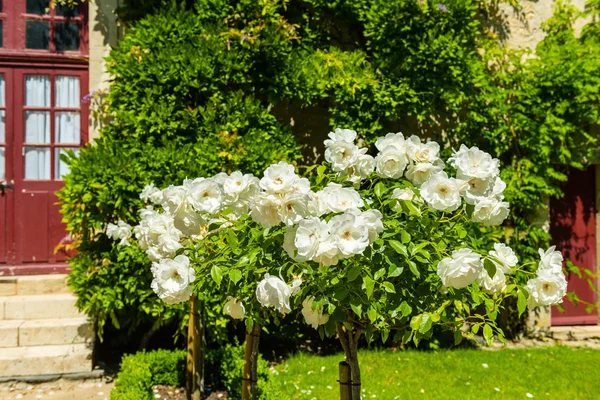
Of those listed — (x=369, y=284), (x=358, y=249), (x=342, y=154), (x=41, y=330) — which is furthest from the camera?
(x=41, y=330)

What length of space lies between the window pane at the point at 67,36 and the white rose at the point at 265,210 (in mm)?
5359

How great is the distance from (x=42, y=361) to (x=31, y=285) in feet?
3.67

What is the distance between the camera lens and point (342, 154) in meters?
2.69

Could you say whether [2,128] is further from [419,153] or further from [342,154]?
[419,153]

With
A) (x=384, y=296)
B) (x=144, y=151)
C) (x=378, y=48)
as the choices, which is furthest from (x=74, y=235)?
(x=384, y=296)

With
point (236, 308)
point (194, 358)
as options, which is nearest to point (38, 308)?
point (194, 358)

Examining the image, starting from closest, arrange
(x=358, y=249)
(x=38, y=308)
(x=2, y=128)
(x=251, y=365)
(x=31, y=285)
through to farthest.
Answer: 1. (x=358, y=249)
2. (x=251, y=365)
3. (x=38, y=308)
4. (x=31, y=285)
5. (x=2, y=128)

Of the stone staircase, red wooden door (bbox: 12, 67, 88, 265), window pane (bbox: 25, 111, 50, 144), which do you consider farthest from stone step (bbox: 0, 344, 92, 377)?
window pane (bbox: 25, 111, 50, 144)

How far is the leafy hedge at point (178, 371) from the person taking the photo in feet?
14.4

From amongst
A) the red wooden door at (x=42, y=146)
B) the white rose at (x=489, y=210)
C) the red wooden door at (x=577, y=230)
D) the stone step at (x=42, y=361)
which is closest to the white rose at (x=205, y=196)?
the white rose at (x=489, y=210)

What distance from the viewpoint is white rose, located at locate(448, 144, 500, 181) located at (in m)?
2.39

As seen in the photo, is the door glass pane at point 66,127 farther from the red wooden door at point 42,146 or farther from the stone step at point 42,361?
the stone step at point 42,361

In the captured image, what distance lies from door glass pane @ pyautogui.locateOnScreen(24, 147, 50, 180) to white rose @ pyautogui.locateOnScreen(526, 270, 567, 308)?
5.68 meters

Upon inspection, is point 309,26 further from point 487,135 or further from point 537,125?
point 537,125
